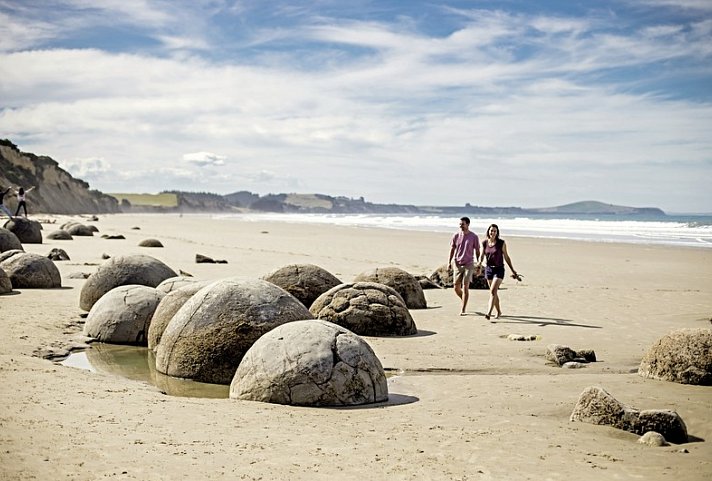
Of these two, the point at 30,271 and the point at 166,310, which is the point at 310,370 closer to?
the point at 166,310

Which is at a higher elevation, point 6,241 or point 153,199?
point 153,199

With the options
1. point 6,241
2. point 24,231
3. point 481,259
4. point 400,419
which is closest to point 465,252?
point 481,259

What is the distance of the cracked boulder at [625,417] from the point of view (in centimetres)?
663

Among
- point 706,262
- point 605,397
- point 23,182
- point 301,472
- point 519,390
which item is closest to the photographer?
point 301,472

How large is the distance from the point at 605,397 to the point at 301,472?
3.30m

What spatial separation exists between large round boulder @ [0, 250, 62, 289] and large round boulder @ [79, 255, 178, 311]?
116 inches

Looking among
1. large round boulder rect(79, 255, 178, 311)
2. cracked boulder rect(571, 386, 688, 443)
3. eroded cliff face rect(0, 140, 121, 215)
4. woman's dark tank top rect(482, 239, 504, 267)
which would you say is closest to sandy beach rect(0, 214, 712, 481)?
cracked boulder rect(571, 386, 688, 443)

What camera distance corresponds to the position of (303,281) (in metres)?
13.2

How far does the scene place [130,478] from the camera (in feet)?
16.6

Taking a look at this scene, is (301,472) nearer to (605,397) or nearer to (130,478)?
(130,478)

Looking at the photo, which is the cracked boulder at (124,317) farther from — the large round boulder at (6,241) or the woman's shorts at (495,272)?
the large round boulder at (6,241)

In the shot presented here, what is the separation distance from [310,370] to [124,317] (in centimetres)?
494

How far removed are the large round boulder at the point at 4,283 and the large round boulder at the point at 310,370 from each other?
9353 mm

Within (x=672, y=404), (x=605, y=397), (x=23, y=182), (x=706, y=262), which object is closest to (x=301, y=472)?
(x=605, y=397)
